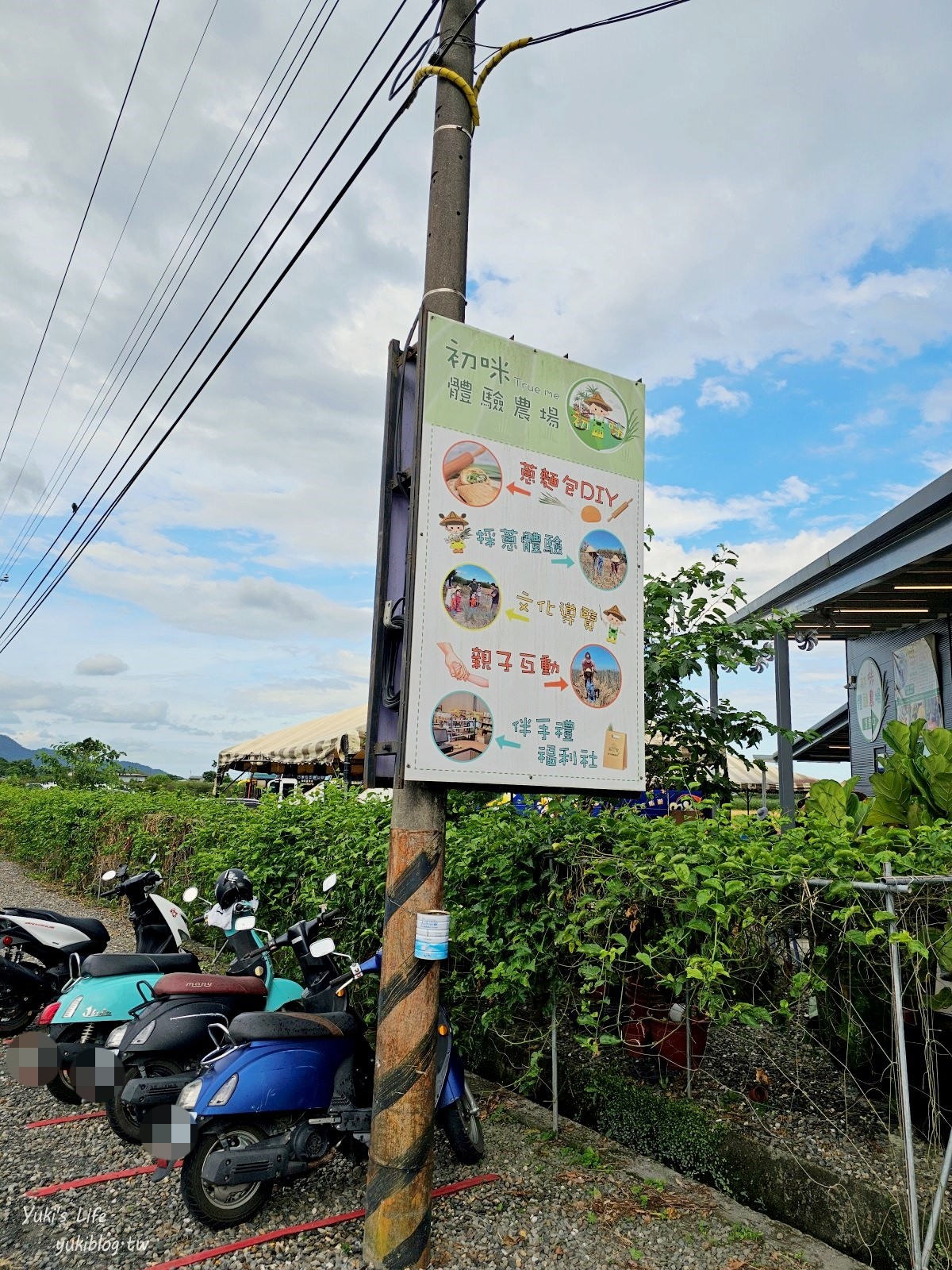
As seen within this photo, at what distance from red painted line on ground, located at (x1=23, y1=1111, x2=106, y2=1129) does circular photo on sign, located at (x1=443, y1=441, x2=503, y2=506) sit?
3.83m

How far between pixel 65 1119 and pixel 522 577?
3.77 meters

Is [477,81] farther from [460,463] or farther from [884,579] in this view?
[884,579]

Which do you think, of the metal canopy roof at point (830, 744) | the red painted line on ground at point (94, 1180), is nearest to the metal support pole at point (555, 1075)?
the red painted line on ground at point (94, 1180)

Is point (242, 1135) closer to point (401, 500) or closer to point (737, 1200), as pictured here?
point (737, 1200)

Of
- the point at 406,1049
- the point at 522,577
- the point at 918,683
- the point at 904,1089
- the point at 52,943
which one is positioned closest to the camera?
the point at 904,1089

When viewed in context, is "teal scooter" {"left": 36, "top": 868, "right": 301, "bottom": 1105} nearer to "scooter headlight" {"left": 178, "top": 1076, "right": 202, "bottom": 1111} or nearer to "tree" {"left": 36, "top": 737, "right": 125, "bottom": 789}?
"scooter headlight" {"left": 178, "top": 1076, "right": 202, "bottom": 1111}

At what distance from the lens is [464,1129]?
3713mm

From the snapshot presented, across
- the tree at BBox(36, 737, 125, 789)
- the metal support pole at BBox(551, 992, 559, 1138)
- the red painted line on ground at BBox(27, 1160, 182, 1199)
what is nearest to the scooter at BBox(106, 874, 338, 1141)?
the red painted line on ground at BBox(27, 1160, 182, 1199)

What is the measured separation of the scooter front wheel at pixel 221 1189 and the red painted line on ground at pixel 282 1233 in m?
0.11

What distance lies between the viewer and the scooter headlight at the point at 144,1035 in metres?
3.87

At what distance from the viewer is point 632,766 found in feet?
12.0

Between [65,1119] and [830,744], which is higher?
[830,744]

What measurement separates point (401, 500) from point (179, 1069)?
286cm

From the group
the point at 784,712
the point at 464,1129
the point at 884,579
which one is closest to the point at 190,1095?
the point at 464,1129
